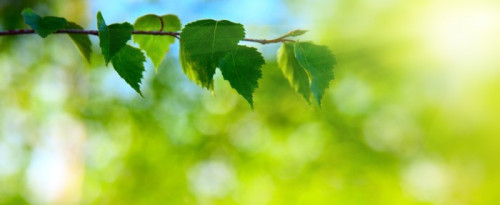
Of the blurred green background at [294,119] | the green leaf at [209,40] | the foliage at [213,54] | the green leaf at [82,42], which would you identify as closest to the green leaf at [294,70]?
the foliage at [213,54]

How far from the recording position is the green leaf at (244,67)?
78 cm

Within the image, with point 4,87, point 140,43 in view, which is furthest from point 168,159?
point 140,43

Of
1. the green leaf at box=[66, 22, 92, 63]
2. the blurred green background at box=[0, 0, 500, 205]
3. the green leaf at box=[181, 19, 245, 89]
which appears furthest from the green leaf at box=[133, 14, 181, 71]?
the blurred green background at box=[0, 0, 500, 205]

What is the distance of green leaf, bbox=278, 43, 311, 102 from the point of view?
2.96 ft

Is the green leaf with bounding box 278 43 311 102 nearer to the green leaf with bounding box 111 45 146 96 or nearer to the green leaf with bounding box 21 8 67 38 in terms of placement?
the green leaf with bounding box 111 45 146 96

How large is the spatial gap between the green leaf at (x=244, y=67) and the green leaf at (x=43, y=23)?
13.2 inches

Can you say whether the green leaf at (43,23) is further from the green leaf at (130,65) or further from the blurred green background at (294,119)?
the blurred green background at (294,119)

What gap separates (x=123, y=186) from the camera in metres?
8.45

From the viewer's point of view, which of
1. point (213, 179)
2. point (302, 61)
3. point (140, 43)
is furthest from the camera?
point (213, 179)

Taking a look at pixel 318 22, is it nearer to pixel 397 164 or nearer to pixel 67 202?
pixel 397 164

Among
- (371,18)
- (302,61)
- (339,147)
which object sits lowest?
(302,61)

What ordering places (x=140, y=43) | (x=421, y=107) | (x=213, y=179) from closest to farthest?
(x=140, y=43), (x=421, y=107), (x=213, y=179)

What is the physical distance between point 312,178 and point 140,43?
281 inches

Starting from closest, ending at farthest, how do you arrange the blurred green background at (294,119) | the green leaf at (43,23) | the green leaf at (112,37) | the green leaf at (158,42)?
the green leaf at (112,37)
the green leaf at (43,23)
the green leaf at (158,42)
the blurred green background at (294,119)
